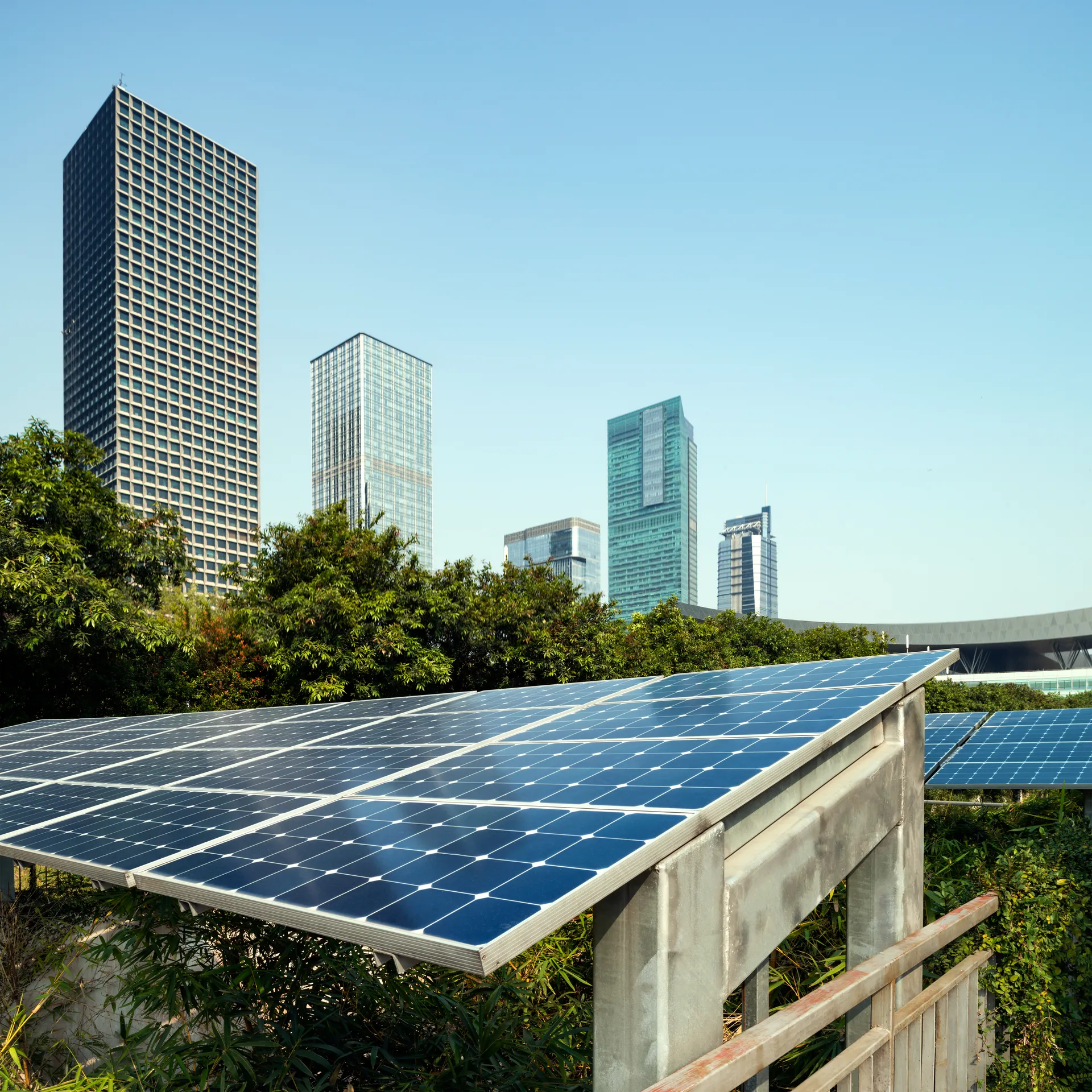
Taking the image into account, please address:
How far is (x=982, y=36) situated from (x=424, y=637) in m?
21.2

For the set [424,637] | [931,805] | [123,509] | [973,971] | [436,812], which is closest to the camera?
[436,812]

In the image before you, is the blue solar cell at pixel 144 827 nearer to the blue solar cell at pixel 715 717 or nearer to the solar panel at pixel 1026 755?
the blue solar cell at pixel 715 717

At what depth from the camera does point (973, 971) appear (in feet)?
18.0

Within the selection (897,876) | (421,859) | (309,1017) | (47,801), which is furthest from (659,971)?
(47,801)

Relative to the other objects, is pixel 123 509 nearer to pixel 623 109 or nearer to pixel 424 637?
pixel 424 637

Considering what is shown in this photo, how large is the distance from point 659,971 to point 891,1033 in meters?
2.26

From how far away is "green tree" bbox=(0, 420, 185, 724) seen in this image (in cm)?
1719

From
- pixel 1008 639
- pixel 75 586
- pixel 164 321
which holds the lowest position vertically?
pixel 1008 639

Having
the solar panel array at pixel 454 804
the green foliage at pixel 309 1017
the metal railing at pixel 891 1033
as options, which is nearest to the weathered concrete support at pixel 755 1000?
the metal railing at pixel 891 1033

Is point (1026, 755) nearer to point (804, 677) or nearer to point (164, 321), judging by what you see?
point (804, 677)

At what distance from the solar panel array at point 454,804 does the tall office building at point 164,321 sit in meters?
160

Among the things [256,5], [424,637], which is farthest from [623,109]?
[424,637]

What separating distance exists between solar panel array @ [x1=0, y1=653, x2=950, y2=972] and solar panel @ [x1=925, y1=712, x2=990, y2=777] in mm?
3163

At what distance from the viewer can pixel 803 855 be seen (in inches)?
159
